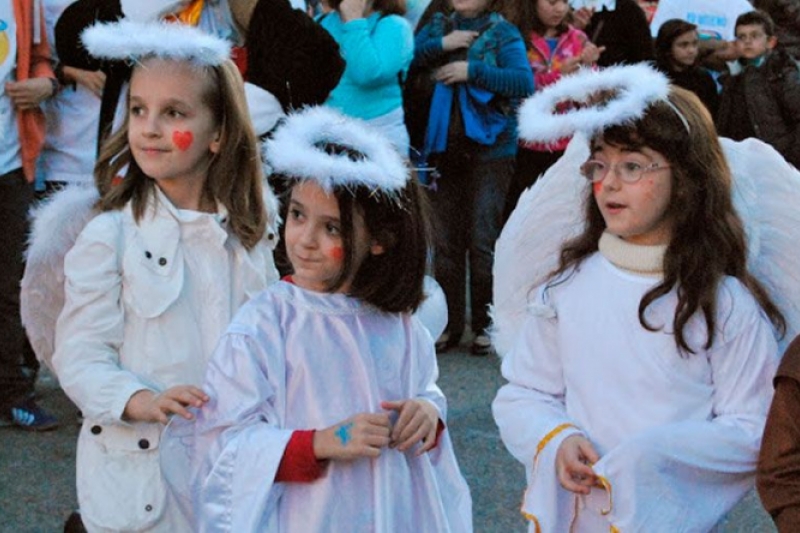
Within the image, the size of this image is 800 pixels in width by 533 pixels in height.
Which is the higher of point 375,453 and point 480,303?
point 375,453

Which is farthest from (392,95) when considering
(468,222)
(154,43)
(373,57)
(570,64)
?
(154,43)

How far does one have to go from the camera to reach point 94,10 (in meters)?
5.42

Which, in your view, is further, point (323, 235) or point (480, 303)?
point (480, 303)

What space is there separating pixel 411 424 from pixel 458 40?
4.51 metres

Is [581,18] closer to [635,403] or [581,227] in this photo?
[581,227]

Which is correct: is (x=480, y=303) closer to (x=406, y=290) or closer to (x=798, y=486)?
(x=406, y=290)

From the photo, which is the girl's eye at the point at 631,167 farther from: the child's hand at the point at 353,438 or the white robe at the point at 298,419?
the child's hand at the point at 353,438

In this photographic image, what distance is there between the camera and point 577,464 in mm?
3127

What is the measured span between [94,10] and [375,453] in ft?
9.61

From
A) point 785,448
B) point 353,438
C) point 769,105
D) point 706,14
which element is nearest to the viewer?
point 785,448

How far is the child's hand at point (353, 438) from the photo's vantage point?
3.04m

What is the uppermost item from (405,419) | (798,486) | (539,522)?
(798,486)

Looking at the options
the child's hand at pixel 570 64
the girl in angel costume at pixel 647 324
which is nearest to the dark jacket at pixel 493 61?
the child's hand at pixel 570 64

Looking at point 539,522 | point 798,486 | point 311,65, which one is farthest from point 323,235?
point 311,65
